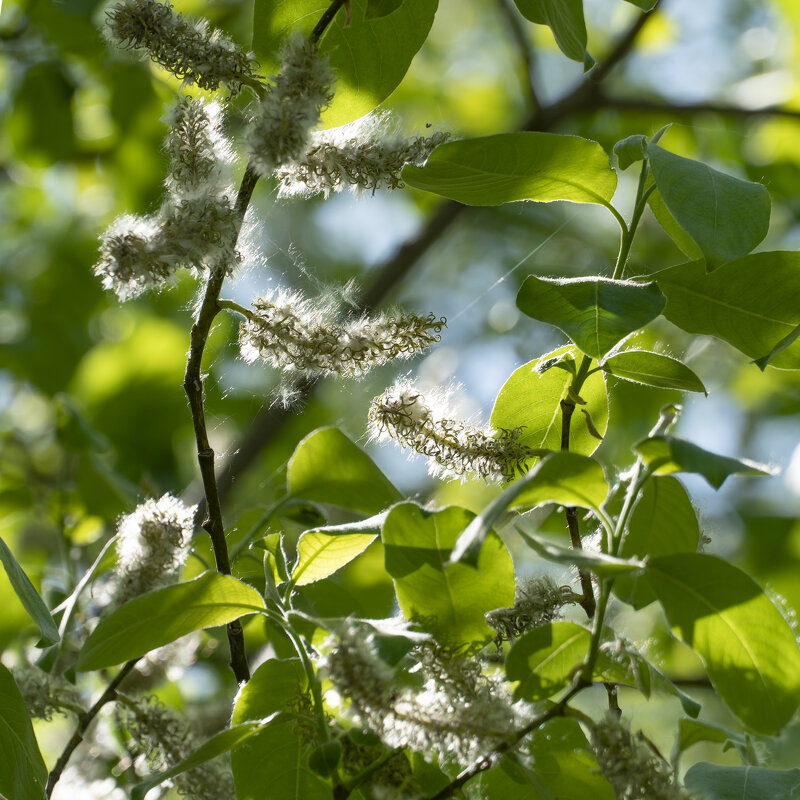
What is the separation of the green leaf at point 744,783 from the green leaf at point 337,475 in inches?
11.9

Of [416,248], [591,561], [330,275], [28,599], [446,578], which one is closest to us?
[591,561]

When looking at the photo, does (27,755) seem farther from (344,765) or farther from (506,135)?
(506,135)

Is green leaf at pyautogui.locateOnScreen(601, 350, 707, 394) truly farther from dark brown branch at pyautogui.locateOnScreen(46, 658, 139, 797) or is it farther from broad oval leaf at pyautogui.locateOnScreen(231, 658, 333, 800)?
dark brown branch at pyautogui.locateOnScreen(46, 658, 139, 797)

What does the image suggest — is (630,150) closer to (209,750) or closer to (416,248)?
(209,750)

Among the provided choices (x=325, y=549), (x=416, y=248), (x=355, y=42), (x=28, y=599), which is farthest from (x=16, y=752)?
(x=416, y=248)

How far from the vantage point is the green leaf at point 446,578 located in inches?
21.1

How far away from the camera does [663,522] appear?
0.65m

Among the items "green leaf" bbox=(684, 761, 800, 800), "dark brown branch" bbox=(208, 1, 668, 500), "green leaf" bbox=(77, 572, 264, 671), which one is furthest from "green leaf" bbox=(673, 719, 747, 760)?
"dark brown branch" bbox=(208, 1, 668, 500)

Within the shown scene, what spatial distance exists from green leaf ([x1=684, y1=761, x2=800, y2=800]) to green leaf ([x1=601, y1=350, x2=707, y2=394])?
28 cm

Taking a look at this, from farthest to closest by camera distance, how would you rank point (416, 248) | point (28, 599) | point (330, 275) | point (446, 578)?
point (416, 248) → point (330, 275) → point (28, 599) → point (446, 578)

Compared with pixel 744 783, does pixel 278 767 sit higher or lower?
higher

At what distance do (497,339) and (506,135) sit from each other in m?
1.44

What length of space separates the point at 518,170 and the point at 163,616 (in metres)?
0.40

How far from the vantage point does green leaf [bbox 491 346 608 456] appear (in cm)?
73
